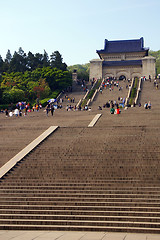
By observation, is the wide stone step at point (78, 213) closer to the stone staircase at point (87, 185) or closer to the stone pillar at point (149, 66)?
the stone staircase at point (87, 185)

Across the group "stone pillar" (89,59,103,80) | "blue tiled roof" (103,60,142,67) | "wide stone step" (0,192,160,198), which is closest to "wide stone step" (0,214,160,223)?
"wide stone step" (0,192,160,198)

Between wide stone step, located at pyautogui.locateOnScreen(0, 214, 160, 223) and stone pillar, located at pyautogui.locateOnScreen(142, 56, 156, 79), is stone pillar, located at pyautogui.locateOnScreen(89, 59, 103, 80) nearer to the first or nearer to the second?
stone pillar, located at pyautogui.locateOnScreen(142, 56, 156, 79)

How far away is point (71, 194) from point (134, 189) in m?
2.43

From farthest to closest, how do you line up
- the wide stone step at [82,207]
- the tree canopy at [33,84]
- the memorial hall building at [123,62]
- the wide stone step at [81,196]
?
the memorial hall building at [123,62] < the tree canopy at [33,84] < the wide stone step at [81,196] < the wide stone step at [82,207]

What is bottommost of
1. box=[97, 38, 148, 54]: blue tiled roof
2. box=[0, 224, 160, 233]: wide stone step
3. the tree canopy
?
box=[0, 224, 160, 233]: wide stone step

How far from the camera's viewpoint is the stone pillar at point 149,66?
71.8m

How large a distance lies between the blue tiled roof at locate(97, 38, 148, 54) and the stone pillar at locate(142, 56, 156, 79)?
486 cm

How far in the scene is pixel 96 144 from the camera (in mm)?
21281

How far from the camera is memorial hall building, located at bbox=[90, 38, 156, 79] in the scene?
72500mm

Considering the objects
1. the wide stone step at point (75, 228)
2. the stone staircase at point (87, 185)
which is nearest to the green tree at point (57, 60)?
the stone staircase at point (87, 185)

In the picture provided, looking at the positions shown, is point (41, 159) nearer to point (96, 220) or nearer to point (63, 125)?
point (96, 220)

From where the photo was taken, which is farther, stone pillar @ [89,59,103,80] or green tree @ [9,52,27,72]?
green tree @ [9,52,27,72]

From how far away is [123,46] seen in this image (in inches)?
3103

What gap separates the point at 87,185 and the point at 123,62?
2372 inches
